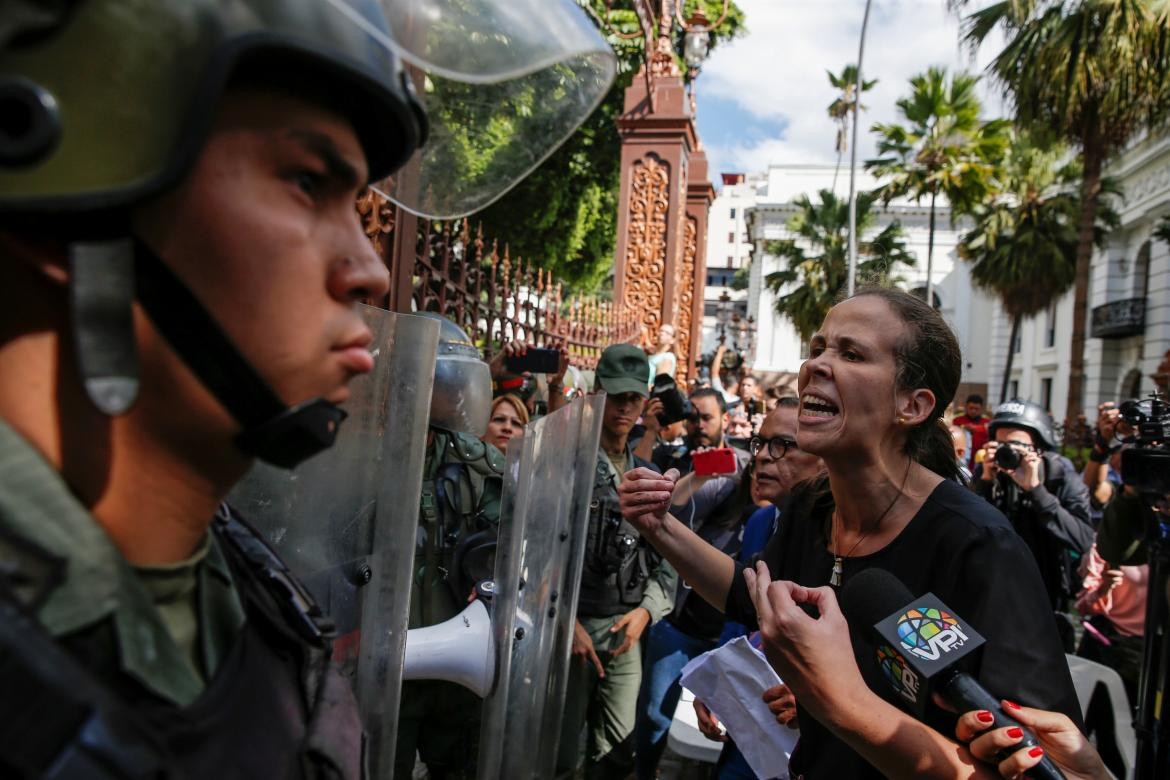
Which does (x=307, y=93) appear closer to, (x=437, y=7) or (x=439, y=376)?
(x=437, y=7)

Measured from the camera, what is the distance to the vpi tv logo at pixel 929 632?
1.46m

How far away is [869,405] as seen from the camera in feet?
7.18

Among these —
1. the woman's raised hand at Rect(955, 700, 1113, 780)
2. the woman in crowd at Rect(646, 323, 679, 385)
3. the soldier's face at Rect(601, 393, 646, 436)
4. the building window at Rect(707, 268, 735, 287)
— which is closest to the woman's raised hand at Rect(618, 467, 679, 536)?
the woman's raised hand at Rect(955, 700, 1113, 780)

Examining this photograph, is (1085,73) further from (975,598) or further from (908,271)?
(908,271)

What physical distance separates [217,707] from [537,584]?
1.77 meters

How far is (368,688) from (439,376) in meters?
1.48

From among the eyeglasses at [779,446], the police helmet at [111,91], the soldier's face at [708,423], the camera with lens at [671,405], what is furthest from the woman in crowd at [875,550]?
the soldier's face at [708,423]

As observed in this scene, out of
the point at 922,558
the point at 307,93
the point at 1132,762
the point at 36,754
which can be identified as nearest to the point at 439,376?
the point at 922,558

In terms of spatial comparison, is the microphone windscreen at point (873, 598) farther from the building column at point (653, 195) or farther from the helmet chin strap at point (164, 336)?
the building column at point (653, 195)

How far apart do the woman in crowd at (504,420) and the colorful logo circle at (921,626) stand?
8.38ft

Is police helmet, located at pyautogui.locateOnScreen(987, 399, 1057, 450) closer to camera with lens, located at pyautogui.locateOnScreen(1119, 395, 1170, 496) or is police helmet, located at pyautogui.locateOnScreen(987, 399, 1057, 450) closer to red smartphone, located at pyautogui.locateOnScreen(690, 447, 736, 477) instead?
camera with lens, located at pyautogui.locateOnScreen(1119, 395, 1170, 496)

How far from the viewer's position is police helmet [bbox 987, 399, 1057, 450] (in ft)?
18.1

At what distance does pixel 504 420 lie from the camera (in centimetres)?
405

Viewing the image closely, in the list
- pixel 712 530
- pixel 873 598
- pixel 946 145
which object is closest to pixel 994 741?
pixel 873 598
